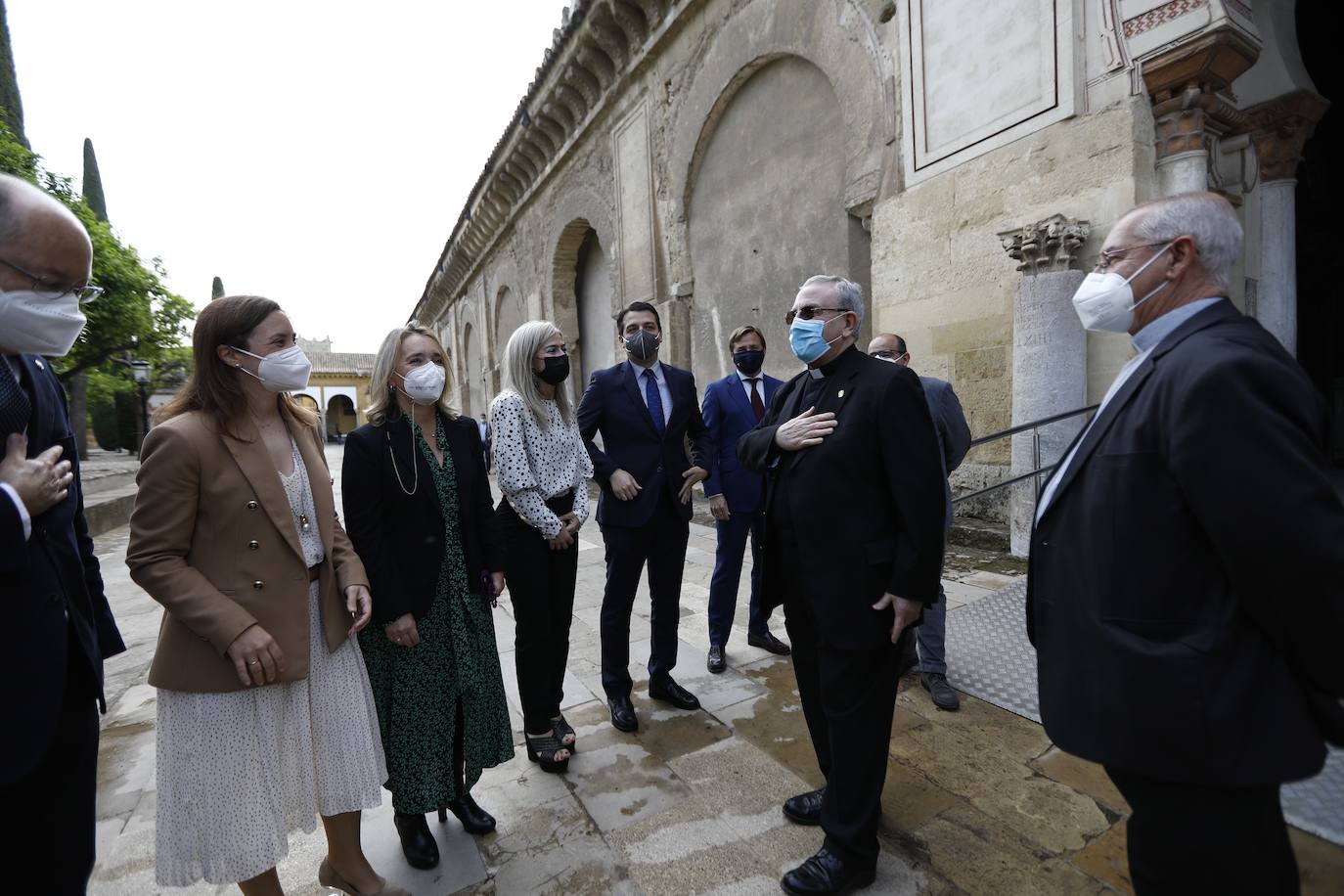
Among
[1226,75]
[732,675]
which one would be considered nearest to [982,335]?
[1226,75]

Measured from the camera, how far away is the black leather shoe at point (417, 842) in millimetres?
2133

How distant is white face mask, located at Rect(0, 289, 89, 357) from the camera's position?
4.22ft

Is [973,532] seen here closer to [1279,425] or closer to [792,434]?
[792,434]

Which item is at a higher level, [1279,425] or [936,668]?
[1279,425]

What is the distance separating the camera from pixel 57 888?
1325 millimetres

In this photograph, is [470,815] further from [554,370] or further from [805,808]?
[554,370]

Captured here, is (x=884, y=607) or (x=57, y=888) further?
(x=884, y=607)

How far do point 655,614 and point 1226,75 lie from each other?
16.4ft

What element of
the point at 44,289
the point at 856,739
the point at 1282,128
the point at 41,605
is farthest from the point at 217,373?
the point at 1282,128

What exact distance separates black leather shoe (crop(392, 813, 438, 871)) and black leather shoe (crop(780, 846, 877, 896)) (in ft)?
3.76

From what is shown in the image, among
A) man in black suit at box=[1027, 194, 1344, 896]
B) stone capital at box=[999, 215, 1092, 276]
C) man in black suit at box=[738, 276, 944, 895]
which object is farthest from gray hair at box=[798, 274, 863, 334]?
stone capital at box=[999, 215, 1092, 276]

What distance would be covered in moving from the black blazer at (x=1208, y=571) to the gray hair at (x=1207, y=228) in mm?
108

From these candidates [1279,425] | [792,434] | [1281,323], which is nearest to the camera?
[1279,425]

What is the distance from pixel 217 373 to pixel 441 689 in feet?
4.02
